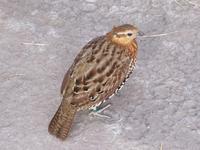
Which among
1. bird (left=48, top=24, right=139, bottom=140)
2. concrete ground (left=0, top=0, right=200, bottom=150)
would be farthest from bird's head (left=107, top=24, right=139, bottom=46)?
concrete ground (left=0, top=0, right=200, bottom=150)

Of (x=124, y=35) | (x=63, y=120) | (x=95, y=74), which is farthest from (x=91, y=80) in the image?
(x=124, y=35)

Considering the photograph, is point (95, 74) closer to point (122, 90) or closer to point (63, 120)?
point (63, 120)

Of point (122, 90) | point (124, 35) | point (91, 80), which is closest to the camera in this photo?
point (91, 80)

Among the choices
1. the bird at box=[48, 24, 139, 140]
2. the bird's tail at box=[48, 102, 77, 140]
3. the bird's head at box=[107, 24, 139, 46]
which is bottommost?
the bird's tail at box=[48, 102, 77, 140]

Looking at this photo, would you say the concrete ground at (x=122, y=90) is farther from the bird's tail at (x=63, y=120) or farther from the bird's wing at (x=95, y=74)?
the bird's wing at (x=95, y=74)

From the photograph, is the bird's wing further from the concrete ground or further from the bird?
the concrete ground

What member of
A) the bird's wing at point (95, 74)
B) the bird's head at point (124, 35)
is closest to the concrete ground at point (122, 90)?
the bird's wing at point (95, 74)
